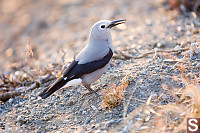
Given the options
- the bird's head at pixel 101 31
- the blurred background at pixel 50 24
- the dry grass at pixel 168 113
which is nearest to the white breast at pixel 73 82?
the bird's head at pixel 101 31

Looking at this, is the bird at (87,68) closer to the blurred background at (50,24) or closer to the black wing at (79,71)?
the black wing at (79,71)

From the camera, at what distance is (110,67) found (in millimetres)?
5203

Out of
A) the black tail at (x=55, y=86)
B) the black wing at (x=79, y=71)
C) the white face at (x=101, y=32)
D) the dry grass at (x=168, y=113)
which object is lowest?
the dry grass at (x=168, y=113)

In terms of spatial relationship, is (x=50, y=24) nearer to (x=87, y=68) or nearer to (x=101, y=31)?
(x=101, y=31)

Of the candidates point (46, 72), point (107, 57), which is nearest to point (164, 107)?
point (107, 57)

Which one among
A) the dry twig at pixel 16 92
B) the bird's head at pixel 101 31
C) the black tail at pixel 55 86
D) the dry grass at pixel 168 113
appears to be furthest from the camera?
the dry twig at pixel 16 92

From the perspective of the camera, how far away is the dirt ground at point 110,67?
3865 millimetres

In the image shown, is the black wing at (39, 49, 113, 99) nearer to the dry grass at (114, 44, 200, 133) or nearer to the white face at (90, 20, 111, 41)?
the white face at (90, 20, 111, 41)

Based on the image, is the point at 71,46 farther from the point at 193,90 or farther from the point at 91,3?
the point at 193,90

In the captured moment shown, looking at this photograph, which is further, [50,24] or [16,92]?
[50,24]

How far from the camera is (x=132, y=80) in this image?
13.9ft

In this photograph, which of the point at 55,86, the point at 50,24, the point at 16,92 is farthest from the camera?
the point at 50,24

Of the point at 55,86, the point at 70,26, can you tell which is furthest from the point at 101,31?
the point at 70,26

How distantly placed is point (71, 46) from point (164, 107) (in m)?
4.92
